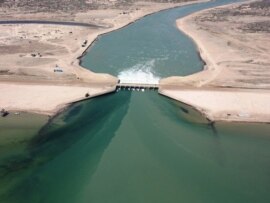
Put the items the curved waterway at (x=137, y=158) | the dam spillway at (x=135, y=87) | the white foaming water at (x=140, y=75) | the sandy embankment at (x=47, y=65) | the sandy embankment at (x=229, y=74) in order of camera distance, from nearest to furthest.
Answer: the curved waterway at (x=137, y=158), the sandy embankment at (x=229, y=74), the sandy embankment at (x=47, y=65), the dam spillway at (x=135, y=87), the white foaming water at (x=140, y=75)

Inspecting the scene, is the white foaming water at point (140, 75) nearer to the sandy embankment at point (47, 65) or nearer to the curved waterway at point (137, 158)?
the sandy embankment at point (47, 65)

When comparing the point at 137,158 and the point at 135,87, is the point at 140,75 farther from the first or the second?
the point at 137,158

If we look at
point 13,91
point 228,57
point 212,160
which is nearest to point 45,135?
point 13,91

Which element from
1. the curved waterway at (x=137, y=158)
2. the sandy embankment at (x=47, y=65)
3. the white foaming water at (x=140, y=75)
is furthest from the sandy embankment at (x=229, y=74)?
the sandy embankment at (x=47, y=65)

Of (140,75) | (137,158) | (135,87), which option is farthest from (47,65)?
(137,158)

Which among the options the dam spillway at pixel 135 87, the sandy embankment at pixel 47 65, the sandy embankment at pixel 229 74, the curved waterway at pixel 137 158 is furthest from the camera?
the dam spillway at pixel 135 87

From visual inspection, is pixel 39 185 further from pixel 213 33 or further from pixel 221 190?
pixel 213 33
